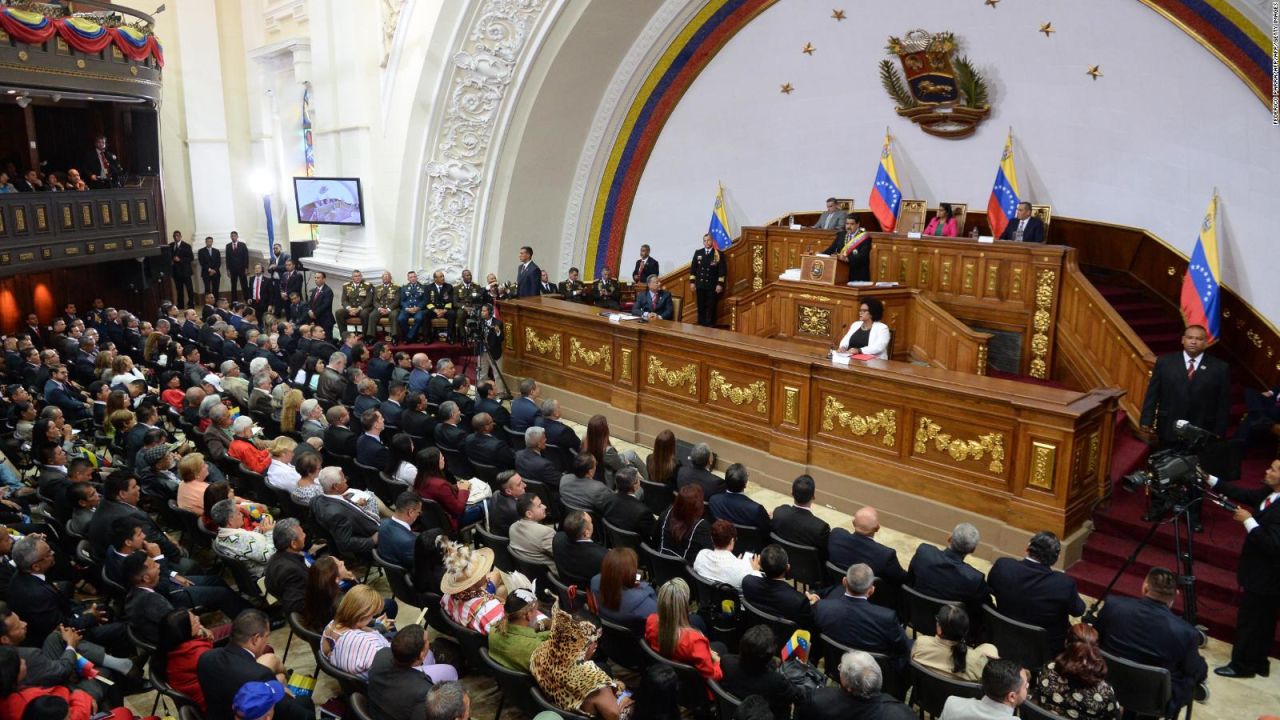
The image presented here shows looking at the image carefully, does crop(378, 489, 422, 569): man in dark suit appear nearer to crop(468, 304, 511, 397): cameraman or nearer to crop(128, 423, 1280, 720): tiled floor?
crop(128, 423, 1280, 720): tiled floor

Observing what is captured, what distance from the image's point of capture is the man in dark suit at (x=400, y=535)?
15.7ft

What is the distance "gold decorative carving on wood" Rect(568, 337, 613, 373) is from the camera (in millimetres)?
9094

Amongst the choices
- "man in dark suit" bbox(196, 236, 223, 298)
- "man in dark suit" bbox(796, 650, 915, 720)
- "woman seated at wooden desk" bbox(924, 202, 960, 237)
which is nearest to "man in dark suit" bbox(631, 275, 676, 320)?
"woman seated at wooden desk" bbox(924, 202, 960, 237)

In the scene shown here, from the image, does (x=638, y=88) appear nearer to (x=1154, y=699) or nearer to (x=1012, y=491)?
(x=1012, y=491)

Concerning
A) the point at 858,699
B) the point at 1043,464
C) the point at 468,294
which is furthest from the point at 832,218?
the point at 858,699

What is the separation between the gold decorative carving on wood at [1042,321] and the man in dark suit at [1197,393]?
3044mm

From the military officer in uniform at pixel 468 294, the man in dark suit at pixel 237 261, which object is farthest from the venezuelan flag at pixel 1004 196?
the man in dark suit at pixel 237 261

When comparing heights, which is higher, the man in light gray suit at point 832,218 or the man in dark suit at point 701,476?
the man in light gray suit at point 832,218

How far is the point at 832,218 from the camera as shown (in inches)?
469

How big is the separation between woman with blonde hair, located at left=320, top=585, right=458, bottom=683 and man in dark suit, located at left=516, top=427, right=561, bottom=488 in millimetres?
2204

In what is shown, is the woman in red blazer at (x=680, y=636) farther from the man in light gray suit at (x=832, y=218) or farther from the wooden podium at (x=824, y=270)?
the man in light gray suit at (x=832, y=218)

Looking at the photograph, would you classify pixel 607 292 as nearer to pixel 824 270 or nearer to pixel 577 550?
pixel 824 270

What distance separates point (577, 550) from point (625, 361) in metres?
4.38

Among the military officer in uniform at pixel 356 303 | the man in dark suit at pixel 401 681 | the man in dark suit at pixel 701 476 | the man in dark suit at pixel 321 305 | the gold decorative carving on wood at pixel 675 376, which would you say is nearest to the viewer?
the man in dark suit at pixel 401 681
